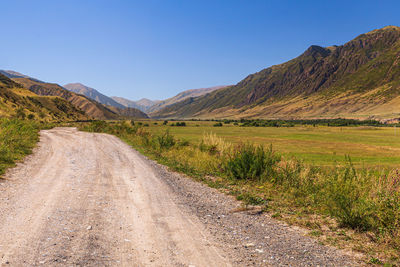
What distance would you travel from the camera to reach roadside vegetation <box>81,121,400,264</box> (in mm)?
6293

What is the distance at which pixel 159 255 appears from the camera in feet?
17.7

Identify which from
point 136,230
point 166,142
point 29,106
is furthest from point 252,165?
point 29,106

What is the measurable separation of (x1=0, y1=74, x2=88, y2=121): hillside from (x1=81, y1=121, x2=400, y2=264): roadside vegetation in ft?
212

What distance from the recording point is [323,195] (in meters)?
8.72

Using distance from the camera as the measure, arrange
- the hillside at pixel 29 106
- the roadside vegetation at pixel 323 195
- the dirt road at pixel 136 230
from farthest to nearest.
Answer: the hillside at pixel 29 106 → the roadside vegetation at pixel 323 195 → the dirt road at pixel 136 230

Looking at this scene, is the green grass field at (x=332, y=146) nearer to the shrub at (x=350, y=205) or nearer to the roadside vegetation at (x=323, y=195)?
the roadside vegetation at (x=323, y=195)

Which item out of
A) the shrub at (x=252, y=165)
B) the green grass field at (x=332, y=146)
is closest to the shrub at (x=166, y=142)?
the green grass field at (x=332, y=146)

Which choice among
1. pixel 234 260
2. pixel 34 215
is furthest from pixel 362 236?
pixel 34 215

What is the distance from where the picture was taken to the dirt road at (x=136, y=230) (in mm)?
5297

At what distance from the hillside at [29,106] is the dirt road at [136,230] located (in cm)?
6390

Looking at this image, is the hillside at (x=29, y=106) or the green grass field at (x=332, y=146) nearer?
the green grass field at (x=332, y=146)

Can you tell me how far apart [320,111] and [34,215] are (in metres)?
204

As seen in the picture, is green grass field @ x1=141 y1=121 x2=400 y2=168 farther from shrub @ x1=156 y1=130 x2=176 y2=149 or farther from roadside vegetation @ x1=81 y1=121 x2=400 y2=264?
shrub @ x1=156 y1=130 x2=176 y2=149

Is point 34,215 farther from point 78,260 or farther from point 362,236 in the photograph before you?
point 362,236
